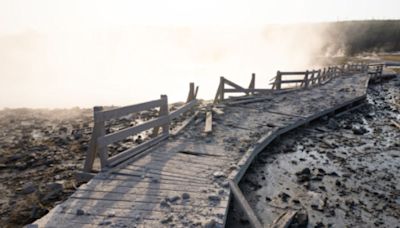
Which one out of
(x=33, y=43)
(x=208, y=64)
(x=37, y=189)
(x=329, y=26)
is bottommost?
(x=37, y=189)

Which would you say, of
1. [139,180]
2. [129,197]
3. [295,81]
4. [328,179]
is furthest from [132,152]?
[295,81]

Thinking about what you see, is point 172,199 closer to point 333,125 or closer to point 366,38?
point 333,125

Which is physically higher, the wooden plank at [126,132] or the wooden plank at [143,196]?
the wooden plank at [126,132]

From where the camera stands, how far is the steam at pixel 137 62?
35.9 m

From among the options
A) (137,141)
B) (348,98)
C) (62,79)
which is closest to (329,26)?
(62,79)

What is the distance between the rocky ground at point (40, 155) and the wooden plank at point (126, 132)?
2.05 metres

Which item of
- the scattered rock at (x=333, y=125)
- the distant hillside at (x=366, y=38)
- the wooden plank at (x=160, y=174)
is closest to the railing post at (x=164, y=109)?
the wooden plank at (x=160, y=174)

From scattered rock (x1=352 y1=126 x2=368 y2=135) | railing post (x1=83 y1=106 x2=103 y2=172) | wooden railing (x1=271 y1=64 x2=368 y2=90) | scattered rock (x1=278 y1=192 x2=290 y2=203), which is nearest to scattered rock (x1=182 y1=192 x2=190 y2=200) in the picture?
railing post (x1=83 y1=106 x2=103 y2=172)

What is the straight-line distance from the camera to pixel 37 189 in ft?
23.9

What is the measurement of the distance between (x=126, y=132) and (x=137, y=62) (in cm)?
5253

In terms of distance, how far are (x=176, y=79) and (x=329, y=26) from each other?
68.6m

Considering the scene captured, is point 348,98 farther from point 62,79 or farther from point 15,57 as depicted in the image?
point 15,57

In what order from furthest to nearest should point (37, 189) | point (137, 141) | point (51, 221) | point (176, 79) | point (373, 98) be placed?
point (176, 79)
point (373, 98)
point (137, 141)
point (37, 189)
point (51, 221)

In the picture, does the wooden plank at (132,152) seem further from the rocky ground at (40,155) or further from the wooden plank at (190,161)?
the rocky ground at (40,155)
